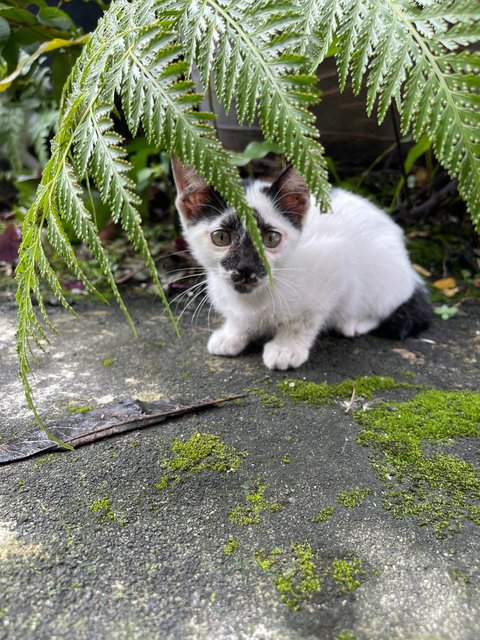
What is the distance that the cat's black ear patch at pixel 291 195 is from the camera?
1.67m

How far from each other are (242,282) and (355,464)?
2.19 ft

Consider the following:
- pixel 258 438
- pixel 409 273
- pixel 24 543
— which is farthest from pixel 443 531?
pixel 409 273

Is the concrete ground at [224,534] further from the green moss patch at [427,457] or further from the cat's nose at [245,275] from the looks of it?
the cat's nose at [245,275]

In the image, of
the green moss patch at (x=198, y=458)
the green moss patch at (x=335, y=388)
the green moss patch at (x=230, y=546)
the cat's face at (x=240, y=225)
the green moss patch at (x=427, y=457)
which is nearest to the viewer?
the green moss patch at (x=230, y=546)

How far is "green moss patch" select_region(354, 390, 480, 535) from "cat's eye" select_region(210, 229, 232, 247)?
651 mm

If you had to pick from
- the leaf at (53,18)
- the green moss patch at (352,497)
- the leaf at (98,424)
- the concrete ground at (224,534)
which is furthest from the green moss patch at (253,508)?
the leaf at (53,18)

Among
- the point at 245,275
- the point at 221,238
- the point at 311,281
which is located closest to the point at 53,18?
the point at 221,238

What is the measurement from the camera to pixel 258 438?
1.32 metres

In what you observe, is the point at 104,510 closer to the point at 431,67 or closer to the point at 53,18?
the point at 431,67

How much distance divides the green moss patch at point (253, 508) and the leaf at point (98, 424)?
0.36 meters

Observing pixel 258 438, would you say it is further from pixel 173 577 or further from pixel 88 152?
pixel 88 152

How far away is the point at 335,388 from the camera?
157 cm

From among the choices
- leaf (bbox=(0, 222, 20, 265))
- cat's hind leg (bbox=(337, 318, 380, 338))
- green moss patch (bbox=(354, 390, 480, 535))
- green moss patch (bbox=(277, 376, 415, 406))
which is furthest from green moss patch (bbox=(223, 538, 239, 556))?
leaf (bbox=(0, 222, 20, 265))

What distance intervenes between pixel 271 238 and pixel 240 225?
0.11 m
